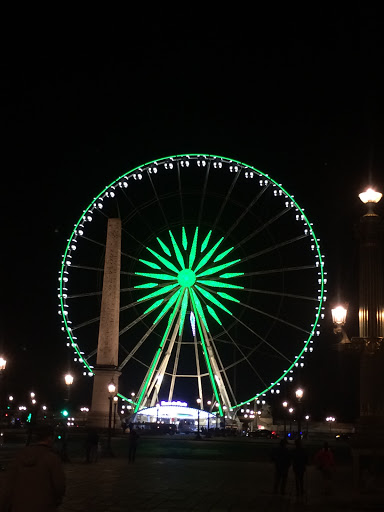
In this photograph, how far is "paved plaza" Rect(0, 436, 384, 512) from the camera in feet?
44.5

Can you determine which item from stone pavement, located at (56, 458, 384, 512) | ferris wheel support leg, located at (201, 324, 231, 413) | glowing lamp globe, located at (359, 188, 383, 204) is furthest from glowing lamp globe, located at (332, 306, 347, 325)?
ferris wheel support leg, located at (201, 324, 231, 413)

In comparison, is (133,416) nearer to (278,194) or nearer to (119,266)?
(119,266)

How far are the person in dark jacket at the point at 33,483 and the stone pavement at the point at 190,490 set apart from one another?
279 inches

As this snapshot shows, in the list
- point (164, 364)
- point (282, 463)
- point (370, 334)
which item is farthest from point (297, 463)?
point (164, 364)

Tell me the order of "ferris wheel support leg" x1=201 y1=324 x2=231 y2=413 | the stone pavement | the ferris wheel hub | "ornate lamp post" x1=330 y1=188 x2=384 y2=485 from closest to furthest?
1. the stone pavement
2. "ornate lamp post" x1=330 y1=188 x2=384 y2=485
3. the ferris wheel hub
4. "ferris wheel support leg" x1=201 y1=324 x2=231 y2=413

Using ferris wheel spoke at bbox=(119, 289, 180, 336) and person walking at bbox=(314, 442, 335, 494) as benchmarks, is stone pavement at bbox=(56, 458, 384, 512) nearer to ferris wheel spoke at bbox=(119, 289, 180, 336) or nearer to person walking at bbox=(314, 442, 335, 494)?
person walking at bbox=(314, 442, 335, 494)

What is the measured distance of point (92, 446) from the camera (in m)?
24.6

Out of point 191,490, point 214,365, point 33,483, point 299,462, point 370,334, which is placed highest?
point 214,365

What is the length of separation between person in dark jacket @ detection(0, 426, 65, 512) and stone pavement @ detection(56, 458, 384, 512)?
7.08 m

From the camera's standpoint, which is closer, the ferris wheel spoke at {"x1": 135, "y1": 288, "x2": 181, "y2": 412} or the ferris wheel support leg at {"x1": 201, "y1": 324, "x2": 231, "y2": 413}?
the ferris wheel spoke at {"x1": 135, "y1": 288, "x2": 181, "y2": 412}

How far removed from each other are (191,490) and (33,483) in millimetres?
10851

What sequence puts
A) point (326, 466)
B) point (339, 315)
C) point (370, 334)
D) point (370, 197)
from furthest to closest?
point (326, 466)
point (339, 315)
point (370, 197)
point (370, 334)

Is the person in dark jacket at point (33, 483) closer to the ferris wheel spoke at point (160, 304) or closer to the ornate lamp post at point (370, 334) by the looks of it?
the ornate lamp post at point (370, 334)

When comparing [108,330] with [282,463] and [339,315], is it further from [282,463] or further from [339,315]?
[339,315]
